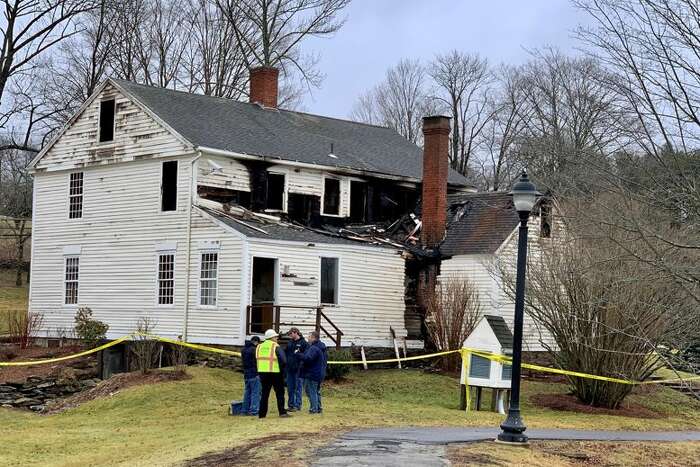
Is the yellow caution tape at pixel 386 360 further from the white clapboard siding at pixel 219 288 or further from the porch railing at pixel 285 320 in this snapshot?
the porch railing at pixel 285 320

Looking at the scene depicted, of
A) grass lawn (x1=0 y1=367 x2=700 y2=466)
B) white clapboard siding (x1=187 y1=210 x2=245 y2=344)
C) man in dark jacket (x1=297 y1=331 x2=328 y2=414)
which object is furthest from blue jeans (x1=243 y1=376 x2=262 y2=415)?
white clapboard siding (x1=187 y1=210 x2=245 y2=344)

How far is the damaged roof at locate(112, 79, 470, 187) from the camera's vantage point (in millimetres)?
34625

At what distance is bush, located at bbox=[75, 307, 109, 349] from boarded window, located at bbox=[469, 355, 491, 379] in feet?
43.4

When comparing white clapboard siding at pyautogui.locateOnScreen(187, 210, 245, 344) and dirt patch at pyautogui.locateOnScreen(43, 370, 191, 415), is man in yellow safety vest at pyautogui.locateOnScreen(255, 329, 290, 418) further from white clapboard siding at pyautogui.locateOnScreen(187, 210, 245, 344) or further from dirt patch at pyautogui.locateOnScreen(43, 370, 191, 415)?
white clapboard siding at pyautogui.locateOnScreen(187, 210, 245, 344)

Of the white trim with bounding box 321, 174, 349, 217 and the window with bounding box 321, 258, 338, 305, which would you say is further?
the white trim with bounding box 321, 174, 349, 217

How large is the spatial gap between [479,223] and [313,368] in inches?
589

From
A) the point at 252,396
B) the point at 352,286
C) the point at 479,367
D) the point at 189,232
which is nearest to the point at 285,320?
the point at 352,286

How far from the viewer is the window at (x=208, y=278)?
3167 centimetres

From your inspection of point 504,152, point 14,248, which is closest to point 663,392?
point 504,152

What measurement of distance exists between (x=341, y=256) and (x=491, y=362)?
8988mm

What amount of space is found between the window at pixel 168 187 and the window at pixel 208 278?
8.34 ft

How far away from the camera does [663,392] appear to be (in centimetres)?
3228

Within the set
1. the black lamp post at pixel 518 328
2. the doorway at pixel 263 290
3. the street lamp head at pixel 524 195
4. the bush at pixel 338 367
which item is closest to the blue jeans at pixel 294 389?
the black lamp post at pixel 518 328

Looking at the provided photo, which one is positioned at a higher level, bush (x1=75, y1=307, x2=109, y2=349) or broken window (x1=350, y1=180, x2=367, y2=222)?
broken window (x1=350, y1=180, x2=367, y2=222)
